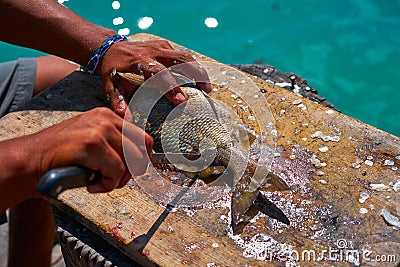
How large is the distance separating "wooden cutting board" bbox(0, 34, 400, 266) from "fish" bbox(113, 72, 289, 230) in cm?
7

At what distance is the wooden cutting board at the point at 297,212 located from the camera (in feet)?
5.13

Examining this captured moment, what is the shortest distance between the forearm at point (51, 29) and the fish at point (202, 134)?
0.85ft

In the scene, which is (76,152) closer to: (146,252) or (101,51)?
(146,252)

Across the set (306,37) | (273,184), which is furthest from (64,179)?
(306,37)

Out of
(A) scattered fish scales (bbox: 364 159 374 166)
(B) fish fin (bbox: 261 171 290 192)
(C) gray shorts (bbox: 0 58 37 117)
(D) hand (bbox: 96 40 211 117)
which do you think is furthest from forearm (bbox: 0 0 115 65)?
(A) scattered fish scales (bbox: 364 159 374 166)

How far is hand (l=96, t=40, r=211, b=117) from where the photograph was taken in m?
1.89

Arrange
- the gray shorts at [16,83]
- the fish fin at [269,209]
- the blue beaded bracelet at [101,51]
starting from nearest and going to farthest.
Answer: the fish fin at [269,209] < the blue beaded bracelet at [101,51] < the gray shorts at [16,83]

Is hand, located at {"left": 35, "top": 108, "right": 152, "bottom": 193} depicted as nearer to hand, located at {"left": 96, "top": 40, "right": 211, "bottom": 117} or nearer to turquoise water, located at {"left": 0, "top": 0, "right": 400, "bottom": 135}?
hand, located at {"left": 96, "top": 40, "right": 211, "bottom": 117}

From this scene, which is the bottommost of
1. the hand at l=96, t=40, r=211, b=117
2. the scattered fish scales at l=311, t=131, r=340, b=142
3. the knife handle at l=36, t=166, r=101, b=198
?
the knife handle at l=36, t=166, r=101, b=198

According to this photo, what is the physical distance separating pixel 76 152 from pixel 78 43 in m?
1.04

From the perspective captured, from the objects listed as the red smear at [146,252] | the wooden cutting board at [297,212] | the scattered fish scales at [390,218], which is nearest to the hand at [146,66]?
the wooden cutting board at [297,212]

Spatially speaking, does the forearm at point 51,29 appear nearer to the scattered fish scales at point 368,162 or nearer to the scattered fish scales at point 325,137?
the scattered fish scales at point 325,137

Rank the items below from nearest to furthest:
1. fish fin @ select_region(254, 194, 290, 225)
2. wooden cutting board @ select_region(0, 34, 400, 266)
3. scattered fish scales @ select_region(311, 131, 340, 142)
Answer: wooden cutting board @ select_region(0, 34, 400, 266), fish fin @ select_region(254, 194, 290, 225), scattered fish scales @ select_region(311, 131, 340, 142)

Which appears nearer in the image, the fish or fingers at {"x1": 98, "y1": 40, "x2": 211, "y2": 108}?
the fish
